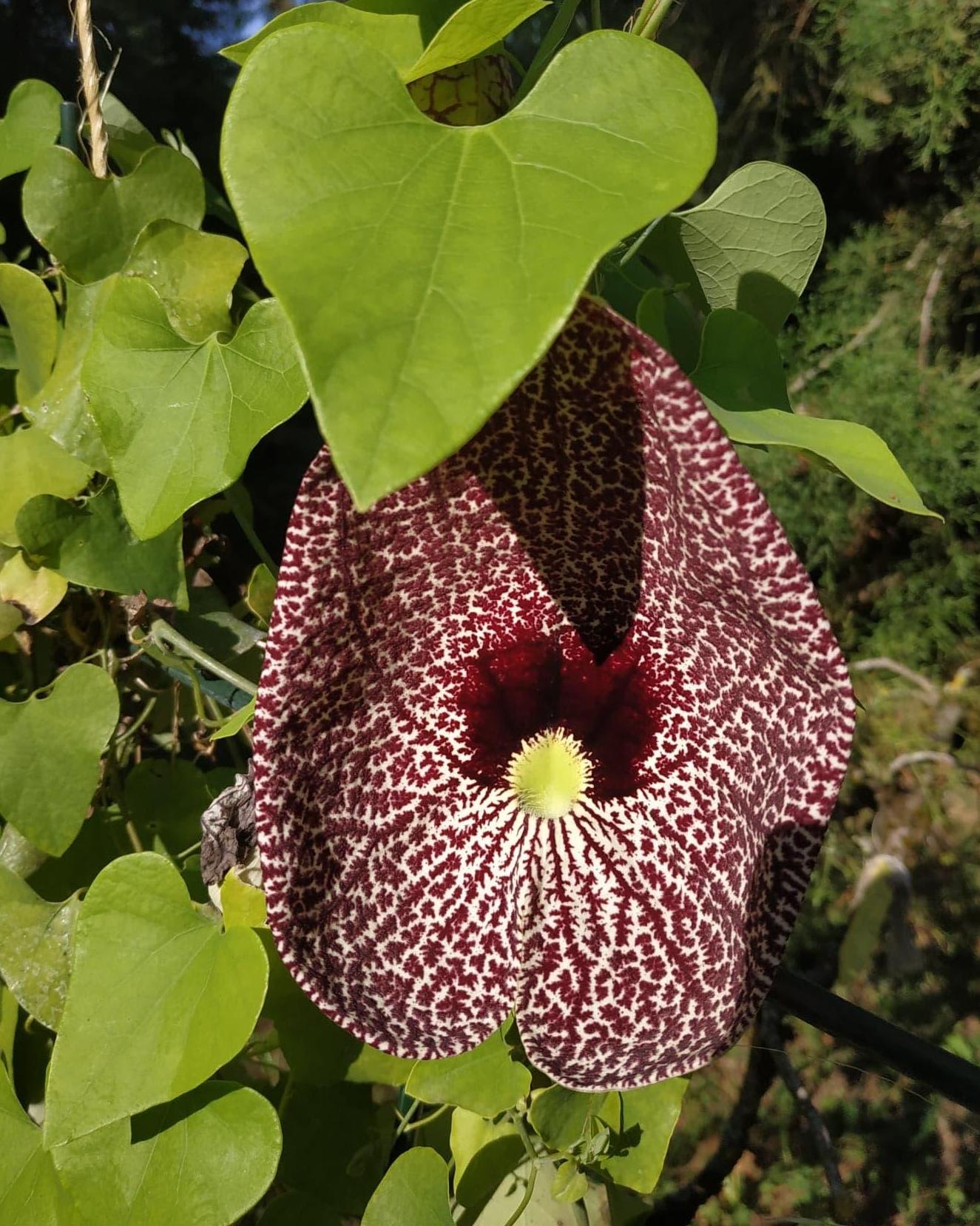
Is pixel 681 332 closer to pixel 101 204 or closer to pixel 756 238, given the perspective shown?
pixel 756 238

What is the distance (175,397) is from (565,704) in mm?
256

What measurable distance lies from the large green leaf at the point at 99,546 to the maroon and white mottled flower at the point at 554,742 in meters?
0.20

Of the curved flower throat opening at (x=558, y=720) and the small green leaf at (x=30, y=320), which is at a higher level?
the small green leaf at (x=30, y=320)

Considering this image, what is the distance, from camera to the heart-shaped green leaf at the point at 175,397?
1.50 ft

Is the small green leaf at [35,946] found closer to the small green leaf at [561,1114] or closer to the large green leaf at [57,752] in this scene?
the large green leaf at [57,752]

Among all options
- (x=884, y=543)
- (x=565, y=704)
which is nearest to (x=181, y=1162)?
(x=565, y=704)

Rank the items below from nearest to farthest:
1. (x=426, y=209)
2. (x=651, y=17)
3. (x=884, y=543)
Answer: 1. (x=426, y=209)
2. (x=651, y=17)
3. (x=884, y=543)

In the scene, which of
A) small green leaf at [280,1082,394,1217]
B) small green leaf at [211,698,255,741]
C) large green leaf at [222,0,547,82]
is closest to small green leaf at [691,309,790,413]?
large green leaf at [222,0,547,82]

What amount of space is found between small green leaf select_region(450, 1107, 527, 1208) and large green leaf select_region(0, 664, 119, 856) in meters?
0.29

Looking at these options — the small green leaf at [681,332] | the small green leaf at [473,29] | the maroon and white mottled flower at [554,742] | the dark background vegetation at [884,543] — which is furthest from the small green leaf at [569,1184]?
the dark background vegetation at [884,543]

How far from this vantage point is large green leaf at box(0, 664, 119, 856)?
1.84 ft

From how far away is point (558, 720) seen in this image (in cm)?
53

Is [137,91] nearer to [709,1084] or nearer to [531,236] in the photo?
[531,236]

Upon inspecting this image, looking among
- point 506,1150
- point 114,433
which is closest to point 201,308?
point 114,433
